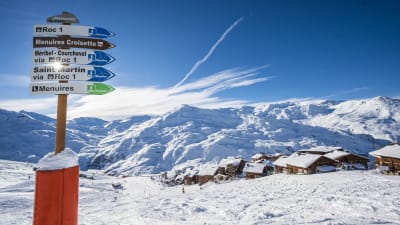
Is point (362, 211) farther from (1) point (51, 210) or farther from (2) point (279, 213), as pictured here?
(1) point (51, 210)

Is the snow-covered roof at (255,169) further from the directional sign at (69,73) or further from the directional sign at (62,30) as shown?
the directional sign at (62,30)

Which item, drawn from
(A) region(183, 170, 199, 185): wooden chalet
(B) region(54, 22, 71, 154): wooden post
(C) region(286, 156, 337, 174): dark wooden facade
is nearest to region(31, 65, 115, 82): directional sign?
(B) region(54, 22, 71, 154): wooden post

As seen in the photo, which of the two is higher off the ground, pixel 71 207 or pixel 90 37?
pixel 90 37

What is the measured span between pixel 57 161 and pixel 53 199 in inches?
18.0

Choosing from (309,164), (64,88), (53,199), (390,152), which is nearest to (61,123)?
(64,88)

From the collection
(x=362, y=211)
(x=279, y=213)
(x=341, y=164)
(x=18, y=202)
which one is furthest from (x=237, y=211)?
(x=341, y=164)

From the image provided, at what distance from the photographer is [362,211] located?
42.2ft

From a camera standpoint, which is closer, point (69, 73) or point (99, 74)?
point (69, 73)

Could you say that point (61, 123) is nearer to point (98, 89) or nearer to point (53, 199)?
point (98, 89)

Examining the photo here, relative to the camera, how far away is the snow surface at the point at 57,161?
10.2ft

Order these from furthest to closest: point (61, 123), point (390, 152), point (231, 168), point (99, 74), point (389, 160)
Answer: point (231, 168)
point (390, 152)
point (389, 160)
point (99, 74)
point (61, 123)

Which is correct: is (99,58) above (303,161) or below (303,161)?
above

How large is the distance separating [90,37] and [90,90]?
0.83 metres

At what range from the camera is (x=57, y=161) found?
125 inches
